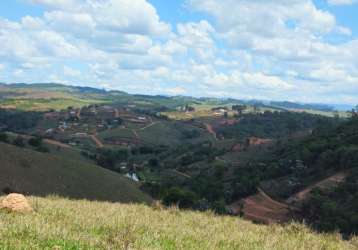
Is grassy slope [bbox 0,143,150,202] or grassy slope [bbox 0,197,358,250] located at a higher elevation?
grassy slope [bbox 0,197,358,250]

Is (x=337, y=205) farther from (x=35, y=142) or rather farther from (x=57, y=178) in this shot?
(x=35, y=142)

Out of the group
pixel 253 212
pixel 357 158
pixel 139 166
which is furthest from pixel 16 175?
pixel 139 166

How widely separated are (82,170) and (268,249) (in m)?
70.8

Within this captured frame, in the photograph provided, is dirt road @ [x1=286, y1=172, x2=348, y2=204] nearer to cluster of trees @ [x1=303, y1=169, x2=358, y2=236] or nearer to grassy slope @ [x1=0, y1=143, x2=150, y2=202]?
cluster of trees @ [x1=303, y1=169, x2=358, y2=236]

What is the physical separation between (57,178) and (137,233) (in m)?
63.5

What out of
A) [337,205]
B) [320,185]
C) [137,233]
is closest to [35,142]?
[320,185]

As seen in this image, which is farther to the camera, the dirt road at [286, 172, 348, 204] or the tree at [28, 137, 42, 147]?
the tree at [28, 137, 42, 147]

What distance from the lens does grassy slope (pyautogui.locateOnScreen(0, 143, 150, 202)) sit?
66125 mm

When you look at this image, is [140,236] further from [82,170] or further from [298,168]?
[298,168]

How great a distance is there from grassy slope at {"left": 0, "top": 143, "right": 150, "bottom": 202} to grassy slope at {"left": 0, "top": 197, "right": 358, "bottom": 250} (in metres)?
50.1

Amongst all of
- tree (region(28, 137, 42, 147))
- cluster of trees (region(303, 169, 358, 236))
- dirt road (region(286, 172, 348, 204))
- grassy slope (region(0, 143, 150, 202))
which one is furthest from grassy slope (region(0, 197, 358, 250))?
tree (region(28, 137, 42, 147))

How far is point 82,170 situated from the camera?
79312 millimetres

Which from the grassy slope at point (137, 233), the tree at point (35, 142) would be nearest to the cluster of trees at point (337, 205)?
the grassy slope at point (137, 233)

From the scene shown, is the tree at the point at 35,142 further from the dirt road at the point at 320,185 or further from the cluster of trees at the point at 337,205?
the cluster of trees at the point at 337,205
